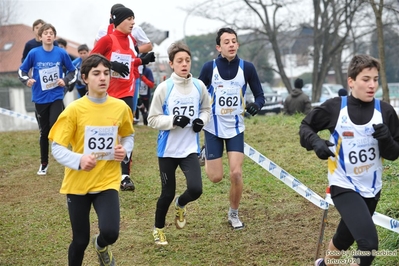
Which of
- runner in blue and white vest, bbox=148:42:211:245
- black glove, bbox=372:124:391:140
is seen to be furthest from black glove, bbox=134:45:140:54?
black glove, bbox=372:124:391:140

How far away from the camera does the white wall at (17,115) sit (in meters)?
16.3

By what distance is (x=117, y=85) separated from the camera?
8.54 metres

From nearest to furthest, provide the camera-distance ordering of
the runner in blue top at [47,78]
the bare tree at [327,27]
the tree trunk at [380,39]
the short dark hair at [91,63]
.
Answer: the short dark hair at [91,63] < the runner in blue top at [47,78] < the tree trunk at [380,39] < the bare tree at [327,27]

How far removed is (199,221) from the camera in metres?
7.89

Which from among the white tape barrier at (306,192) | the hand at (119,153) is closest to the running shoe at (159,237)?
the white tape barrier at (306,192)

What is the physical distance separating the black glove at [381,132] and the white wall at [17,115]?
38.7 feet

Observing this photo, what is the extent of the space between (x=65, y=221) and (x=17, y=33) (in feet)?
128

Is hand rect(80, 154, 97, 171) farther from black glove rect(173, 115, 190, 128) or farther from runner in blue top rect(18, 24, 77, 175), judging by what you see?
runner in blue top rect(18, 24, 77, 175)

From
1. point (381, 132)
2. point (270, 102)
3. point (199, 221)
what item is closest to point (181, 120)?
point (199, 221)

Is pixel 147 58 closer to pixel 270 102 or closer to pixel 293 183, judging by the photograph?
pixel 293 183

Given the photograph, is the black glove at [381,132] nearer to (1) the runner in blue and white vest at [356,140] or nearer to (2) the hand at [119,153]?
(1) the runner in blue and white vest at [356,140]

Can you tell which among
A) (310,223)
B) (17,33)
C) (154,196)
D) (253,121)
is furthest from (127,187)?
(17,33)

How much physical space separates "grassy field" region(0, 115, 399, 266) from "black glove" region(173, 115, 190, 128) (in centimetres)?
135

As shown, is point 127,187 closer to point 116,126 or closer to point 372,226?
point 116,126
